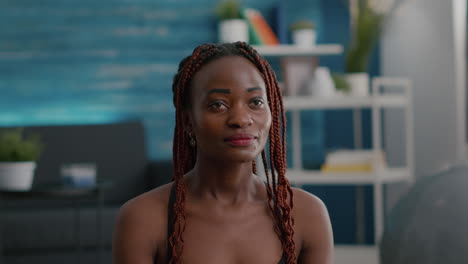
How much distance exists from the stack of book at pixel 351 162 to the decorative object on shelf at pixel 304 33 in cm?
72

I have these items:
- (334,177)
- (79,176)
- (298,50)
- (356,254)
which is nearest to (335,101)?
(334,177)

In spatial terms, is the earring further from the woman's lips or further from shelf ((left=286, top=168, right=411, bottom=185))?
shelf ((left=286, top=168, right=411, bottom=185))

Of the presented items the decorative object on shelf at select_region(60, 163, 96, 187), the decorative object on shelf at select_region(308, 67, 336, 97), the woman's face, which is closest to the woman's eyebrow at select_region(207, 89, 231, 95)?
the woman's face

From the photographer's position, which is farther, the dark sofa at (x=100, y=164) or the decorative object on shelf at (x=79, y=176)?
the dark sofa at (x=100, y=164)

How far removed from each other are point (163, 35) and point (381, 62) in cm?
139

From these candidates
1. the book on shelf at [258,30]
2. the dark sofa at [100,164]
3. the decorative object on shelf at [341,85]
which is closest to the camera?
the decorative object on shelf at [341,85]

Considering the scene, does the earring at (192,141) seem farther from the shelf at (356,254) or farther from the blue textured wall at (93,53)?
the blue textured wall at (93,53)

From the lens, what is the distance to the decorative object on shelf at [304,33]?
12.3 feet

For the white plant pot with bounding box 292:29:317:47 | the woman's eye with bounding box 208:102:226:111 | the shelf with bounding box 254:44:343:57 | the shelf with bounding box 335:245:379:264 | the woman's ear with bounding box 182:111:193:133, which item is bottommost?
the shelf with bounding box 335:245:379:264

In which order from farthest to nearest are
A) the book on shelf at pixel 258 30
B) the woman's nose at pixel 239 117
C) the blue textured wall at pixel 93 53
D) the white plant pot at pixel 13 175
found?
the blue textured wall at pixel 93 53 → the book on shelf at pixel 258 30 → the white plant pot at pixel 13 175 → the woman's nose at pixel 239 117

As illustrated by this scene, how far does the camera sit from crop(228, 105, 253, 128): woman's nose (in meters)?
0.79

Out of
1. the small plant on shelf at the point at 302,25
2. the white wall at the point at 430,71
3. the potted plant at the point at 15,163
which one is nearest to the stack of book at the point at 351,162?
the white wall at the point at 430,71

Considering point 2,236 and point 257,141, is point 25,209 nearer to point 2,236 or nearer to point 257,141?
point 2,236

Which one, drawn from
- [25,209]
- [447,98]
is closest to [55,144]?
[25,209]
